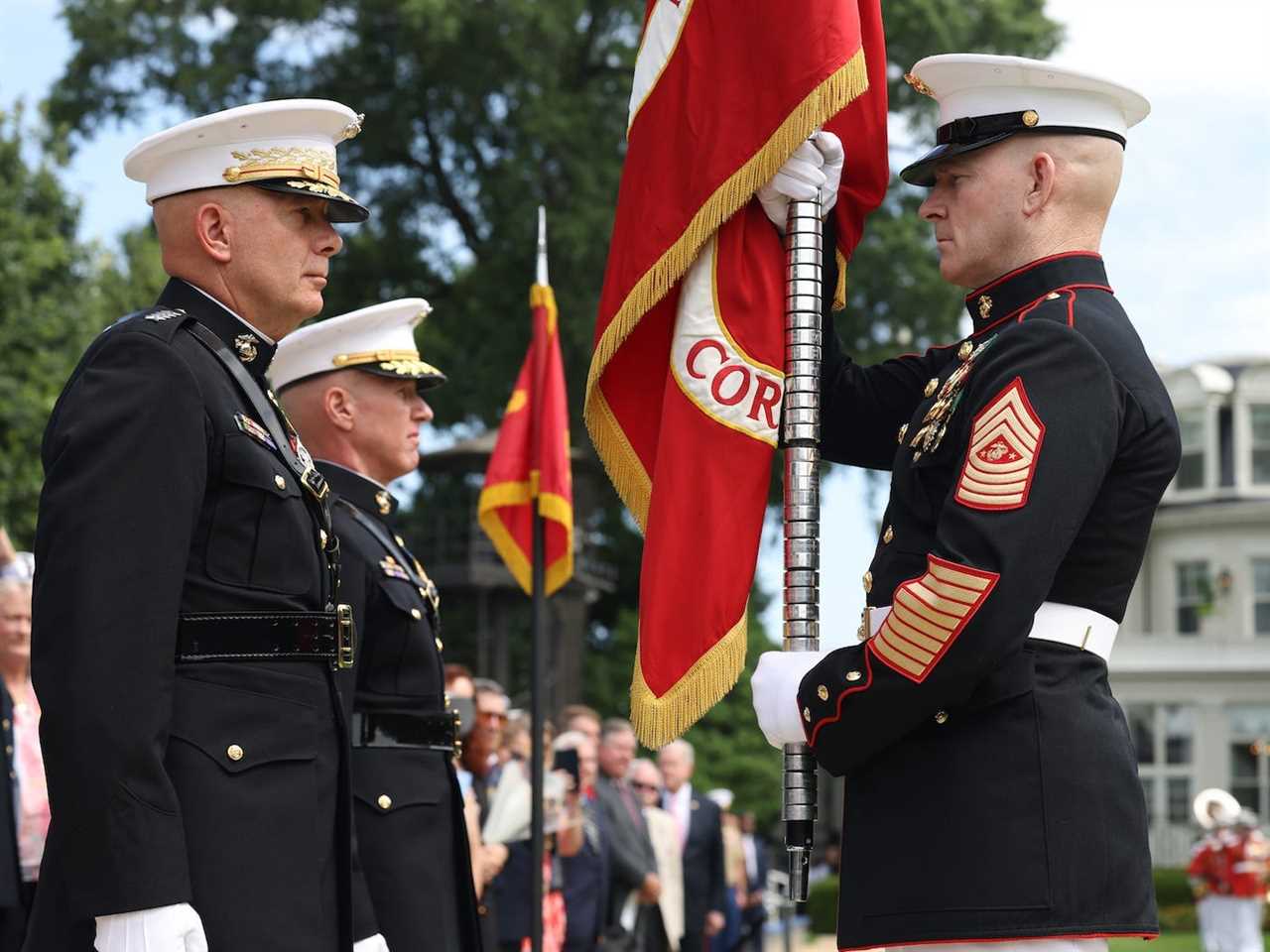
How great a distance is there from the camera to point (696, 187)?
495cm

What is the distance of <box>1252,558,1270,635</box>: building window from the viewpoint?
161 ft

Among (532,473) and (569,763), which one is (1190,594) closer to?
(569,763)

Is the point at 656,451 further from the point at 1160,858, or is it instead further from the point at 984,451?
the point at 1160,858

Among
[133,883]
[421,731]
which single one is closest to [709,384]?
[421,731]

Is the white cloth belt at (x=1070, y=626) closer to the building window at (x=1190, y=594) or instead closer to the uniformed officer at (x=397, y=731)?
the uniformed officer at (x=397, y=731)

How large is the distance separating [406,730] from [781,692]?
5.29 feet

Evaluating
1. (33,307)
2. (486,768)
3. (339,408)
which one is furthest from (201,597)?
(33,307)

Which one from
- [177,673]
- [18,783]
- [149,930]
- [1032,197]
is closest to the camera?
Answer: [149,930]

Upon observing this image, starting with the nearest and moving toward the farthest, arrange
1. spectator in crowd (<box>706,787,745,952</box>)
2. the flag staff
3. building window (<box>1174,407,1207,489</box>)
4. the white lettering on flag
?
1. the white lettering on flag
2. the flag staff
3. spectator in crowd (<box>706,787,745,952</box>)
4. building window (<box>1174,407,1207,489</box>)

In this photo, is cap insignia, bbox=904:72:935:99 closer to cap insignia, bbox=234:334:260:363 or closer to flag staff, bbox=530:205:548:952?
cap insignia, bbox=234:334:260:363

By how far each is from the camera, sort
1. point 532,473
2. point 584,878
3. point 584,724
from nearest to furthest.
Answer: point 532,473
point 584,878
point 584,724

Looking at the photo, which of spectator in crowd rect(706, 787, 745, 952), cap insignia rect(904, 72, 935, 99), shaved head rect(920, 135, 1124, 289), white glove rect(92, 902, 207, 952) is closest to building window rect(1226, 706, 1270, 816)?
spectator in crowd rect(706, 787, 745, 952)

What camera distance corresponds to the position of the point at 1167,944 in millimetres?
31078

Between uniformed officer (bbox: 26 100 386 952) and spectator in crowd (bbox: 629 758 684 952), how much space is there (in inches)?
378
